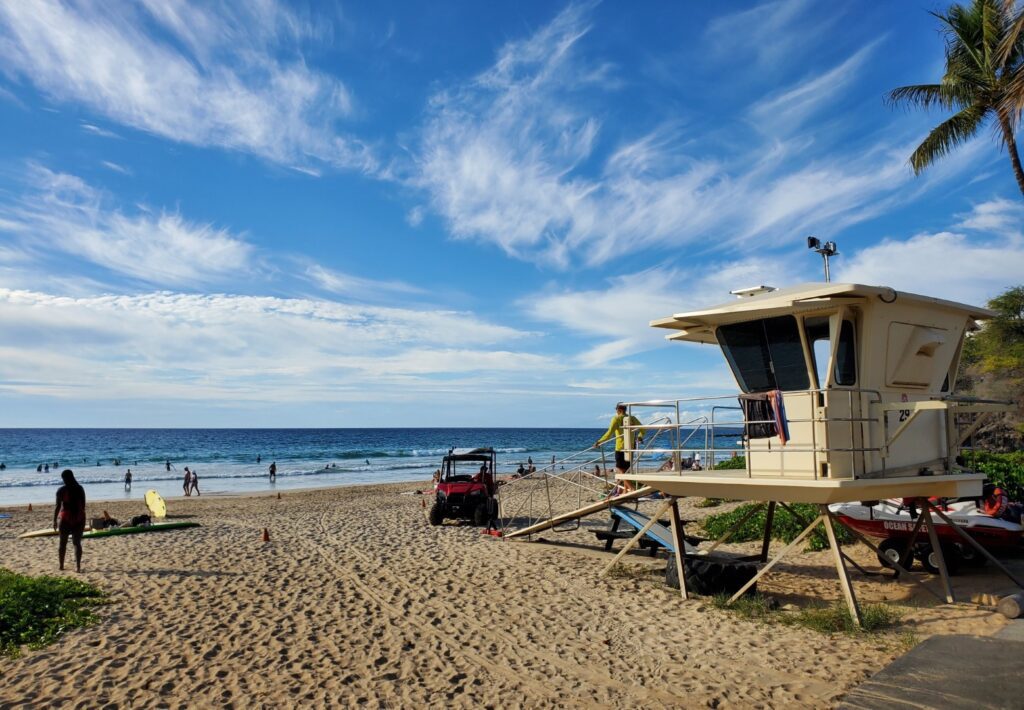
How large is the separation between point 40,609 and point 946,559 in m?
13.7

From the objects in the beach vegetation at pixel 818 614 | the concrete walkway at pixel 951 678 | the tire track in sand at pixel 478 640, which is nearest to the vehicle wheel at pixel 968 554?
the beach vegetation at pixel 818 614

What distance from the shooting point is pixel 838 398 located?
9.01m

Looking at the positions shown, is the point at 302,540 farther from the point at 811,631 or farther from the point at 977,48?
the point at 977,48

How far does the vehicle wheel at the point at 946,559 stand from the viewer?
1137cm

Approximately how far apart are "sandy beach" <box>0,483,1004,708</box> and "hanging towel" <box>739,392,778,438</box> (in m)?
2.52

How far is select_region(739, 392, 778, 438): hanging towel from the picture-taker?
9.28 metres

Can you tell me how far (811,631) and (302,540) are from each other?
11.6 m

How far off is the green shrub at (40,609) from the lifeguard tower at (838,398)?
25.7ft

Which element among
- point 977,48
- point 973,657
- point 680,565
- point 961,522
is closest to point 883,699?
point 973,657

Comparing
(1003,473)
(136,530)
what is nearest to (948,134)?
(1003,473)

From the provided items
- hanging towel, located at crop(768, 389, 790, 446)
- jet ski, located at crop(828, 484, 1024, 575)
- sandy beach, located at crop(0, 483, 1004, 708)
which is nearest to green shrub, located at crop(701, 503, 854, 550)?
sandy beach, located at crop(0, 483, 1004, 708)

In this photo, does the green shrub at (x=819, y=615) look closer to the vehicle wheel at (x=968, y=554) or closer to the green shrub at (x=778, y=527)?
the vehicle wheel at (x=968, y=554)

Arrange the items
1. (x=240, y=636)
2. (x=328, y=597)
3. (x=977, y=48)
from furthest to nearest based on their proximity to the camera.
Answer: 1. (x=977, y=48)
2. (x=328, y=597)
3. (x=240, y=636)

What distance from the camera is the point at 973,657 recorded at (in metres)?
7.07
